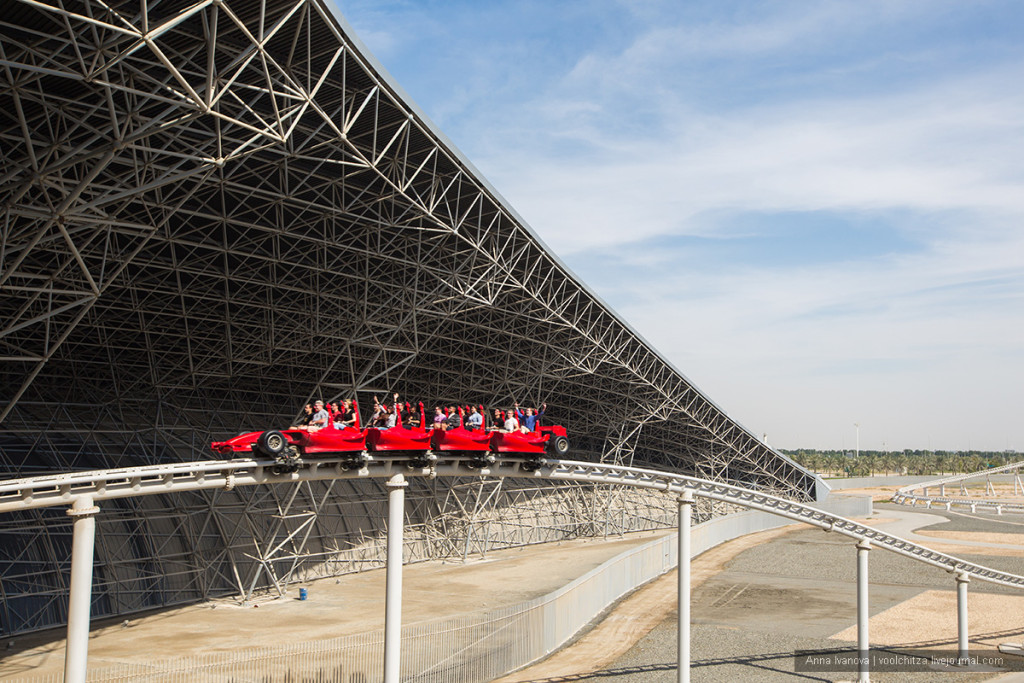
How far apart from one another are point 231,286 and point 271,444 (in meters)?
20.8

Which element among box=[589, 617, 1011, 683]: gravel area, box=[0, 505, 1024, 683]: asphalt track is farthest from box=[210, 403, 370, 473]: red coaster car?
box=[589, 617, 1011, 683]: gravel area

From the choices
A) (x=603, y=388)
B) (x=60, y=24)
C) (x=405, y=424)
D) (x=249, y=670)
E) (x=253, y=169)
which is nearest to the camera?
(x=60, y=24)

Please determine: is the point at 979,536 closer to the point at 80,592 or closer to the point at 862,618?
the point at 862,618

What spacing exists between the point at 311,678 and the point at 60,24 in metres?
16.8

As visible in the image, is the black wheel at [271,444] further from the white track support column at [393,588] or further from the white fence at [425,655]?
the white fence at [425,655]

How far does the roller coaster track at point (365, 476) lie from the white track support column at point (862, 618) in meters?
0.65

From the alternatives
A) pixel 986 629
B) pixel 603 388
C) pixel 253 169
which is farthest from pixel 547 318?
pixel 986 629

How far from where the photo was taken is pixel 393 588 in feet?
63.3

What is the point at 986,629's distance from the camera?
33.5m

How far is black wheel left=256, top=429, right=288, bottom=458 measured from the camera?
18547 millimetres

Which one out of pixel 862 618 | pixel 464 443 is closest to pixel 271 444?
pixel 464 443

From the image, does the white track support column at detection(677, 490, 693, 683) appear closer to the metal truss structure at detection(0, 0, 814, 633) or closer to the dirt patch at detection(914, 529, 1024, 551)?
the metal truss structure at detection(0, 0, 814, 633)

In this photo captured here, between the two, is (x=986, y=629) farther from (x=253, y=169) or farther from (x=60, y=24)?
(x=60, y=24)

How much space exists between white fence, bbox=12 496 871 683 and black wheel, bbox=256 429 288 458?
20.5 feet
